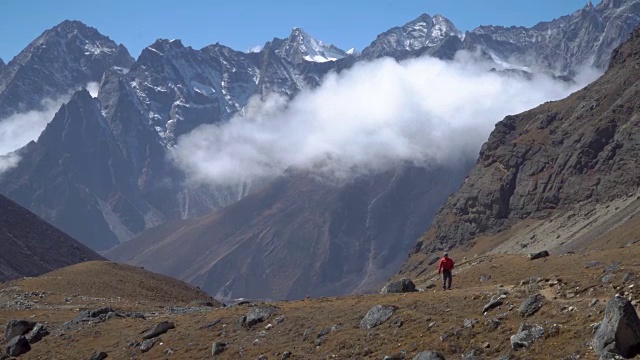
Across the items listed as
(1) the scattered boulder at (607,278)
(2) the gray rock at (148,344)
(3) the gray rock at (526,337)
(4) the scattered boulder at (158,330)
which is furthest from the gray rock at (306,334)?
(1) the scattered boulder at (607,278)

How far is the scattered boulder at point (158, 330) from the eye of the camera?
5509cm

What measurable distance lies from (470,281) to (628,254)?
56.0ft

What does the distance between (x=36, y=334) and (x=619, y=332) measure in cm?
4286

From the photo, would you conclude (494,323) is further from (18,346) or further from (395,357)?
(18,346)

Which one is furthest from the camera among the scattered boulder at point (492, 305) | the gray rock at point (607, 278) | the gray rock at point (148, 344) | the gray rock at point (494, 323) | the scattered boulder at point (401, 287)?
the scattered boulder at point (401, 287)

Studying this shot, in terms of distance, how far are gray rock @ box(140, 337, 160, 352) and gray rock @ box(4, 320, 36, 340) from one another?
13.7 metres

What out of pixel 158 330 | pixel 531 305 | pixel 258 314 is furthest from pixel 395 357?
pixel 158 330

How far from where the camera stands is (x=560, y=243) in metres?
174

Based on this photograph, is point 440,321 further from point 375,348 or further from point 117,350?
point 117,350

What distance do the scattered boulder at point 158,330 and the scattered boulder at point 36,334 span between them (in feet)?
34.5

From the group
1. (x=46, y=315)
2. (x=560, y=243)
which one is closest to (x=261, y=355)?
(x=46, y=315)

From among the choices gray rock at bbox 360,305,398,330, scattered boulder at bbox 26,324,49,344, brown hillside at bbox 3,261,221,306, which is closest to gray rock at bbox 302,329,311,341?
gray rock at bbox 360,305,398,330

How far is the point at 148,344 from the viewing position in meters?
53.5

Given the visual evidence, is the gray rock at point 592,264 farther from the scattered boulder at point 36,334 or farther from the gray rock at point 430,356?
the scattered boulder at point 36,334
